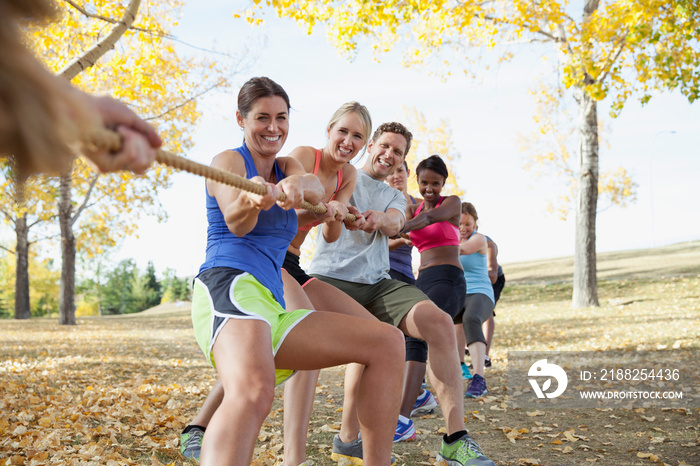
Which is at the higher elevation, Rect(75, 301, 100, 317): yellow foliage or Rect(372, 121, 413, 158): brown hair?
Rect(372, 121, 413, 158): brown hair

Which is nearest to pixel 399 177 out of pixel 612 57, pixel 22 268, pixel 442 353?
pixel 442 353

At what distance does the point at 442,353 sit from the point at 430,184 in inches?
75.2

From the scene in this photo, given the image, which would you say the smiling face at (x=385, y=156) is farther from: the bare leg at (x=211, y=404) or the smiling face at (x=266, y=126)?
the bare leg at (x=211, y=404)

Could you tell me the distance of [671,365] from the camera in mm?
7848

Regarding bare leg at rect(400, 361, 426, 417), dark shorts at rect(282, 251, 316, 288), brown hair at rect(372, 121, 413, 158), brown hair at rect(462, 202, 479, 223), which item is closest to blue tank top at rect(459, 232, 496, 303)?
brown hair at rect(462, 202, 479, 223)

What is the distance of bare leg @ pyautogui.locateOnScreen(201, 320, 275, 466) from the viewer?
224cm

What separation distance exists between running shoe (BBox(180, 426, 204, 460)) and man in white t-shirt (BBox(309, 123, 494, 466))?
90 cm

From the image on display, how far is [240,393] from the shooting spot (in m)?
2.28

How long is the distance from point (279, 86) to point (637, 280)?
2169 centimetres

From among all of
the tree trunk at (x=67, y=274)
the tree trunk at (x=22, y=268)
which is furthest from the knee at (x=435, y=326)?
the tree trunk at (x=22, y=268)

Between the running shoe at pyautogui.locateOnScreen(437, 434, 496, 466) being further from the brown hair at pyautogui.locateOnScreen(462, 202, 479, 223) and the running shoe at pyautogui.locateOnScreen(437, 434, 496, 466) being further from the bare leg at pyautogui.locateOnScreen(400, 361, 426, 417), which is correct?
the brown hair at pyautogui.locateOnScreen(462, 202, 479, 223)

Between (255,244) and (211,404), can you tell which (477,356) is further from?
(255,244)

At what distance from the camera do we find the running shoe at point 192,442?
3899mm
